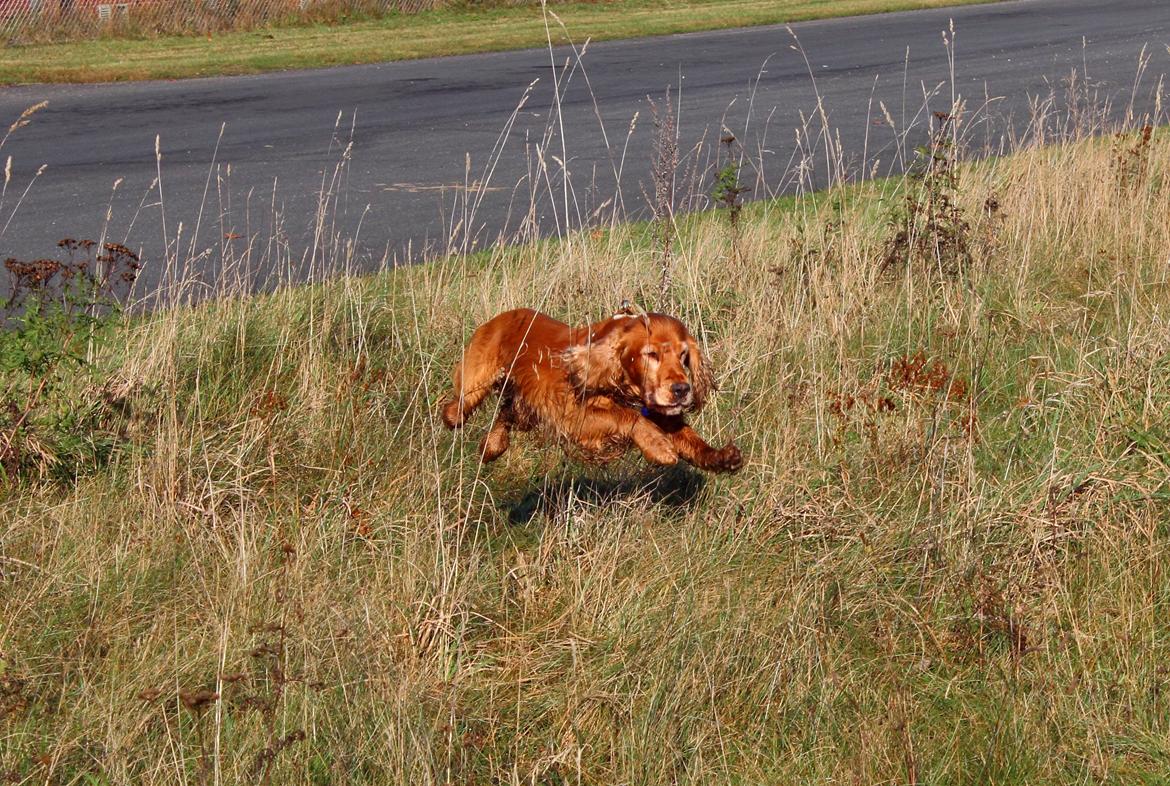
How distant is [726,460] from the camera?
3.56 meters

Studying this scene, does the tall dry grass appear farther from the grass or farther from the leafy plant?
the grass

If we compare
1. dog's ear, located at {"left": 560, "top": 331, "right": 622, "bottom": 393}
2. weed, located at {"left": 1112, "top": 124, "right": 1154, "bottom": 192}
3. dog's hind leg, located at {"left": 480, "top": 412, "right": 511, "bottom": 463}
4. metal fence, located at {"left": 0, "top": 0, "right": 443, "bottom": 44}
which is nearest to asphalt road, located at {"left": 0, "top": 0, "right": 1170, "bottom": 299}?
weed, located at {"left": 1112, "top": 124, "right": 1154, "bottom": 192}

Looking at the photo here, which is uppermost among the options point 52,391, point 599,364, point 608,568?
point 599,364

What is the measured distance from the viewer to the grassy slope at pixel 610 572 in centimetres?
315

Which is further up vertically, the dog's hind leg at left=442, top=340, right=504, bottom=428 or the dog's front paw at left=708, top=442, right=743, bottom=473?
the dog's hind leg at left=442, top=340, right=504, bottom=428

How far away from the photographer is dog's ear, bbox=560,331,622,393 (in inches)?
142

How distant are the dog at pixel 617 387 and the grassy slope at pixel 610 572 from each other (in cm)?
34

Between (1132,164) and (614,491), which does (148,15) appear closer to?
(1132,164)

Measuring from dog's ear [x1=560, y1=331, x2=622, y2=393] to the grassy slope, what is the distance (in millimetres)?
507

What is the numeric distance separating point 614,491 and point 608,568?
0.66 m

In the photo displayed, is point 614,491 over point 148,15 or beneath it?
beneath

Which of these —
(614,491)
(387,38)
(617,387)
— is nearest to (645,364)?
(617,387)

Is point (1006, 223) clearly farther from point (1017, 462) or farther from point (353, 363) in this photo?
point (353, 363)

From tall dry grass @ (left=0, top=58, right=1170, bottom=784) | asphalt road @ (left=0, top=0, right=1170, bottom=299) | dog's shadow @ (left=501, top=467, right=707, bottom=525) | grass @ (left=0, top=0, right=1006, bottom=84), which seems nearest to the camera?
tall dry grass @ (left=0, top=58, right=1170, bottom=784)
